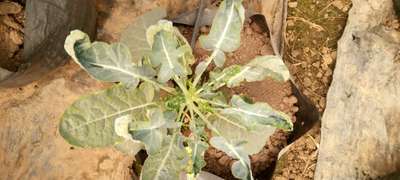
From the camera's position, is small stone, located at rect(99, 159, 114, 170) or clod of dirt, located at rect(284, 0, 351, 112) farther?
clod of dirt, located at rect(284, 0, 351, 112)

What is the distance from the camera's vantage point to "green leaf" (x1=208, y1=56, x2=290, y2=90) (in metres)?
1.44

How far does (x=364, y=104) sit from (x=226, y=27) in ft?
Result: 2.49

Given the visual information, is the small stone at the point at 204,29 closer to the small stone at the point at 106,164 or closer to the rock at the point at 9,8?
the small stone at the point at 106,164

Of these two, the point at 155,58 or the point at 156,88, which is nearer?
the point at 155,58

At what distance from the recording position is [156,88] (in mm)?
1503

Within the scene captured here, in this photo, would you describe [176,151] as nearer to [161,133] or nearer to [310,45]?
[161,133]

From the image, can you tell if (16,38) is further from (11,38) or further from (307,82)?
(307,82)

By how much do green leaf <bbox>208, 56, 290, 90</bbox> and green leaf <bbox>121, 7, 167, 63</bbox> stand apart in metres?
0.21

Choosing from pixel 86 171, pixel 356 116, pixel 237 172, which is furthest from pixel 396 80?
pixel 86 171

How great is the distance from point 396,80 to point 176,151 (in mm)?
873

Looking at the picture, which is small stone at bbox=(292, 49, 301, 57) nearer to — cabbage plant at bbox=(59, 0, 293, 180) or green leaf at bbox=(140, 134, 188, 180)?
cabbage plant at bbox=(59, 0, 293, 180)

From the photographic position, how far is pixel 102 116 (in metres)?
1.42

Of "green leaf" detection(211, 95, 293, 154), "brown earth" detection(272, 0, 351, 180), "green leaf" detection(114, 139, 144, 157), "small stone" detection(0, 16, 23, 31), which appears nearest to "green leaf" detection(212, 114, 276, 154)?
"green leaf" detection(211, 95, 293, 154)

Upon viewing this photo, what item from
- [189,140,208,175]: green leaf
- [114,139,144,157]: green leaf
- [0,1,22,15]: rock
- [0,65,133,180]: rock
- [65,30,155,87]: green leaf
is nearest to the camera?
[65,30,155,87]: green leaf
